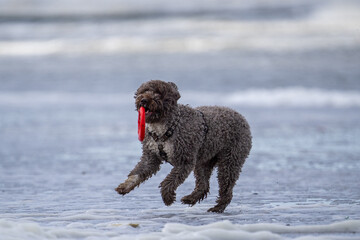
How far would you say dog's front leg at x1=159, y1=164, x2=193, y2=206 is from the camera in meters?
8.03

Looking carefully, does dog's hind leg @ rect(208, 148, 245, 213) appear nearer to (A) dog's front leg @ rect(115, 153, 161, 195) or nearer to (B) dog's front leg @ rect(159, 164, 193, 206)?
(B) dog's front leg @ rect(159, 164, 193, 206)

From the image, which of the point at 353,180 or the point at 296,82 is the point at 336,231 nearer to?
the point at 353,180

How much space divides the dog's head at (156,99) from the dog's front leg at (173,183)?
60cm

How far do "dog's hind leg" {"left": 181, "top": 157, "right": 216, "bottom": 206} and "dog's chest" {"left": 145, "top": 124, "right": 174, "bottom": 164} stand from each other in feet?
2.30

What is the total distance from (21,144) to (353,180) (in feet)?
25.2

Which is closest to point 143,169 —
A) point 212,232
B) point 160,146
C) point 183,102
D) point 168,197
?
point 160,146

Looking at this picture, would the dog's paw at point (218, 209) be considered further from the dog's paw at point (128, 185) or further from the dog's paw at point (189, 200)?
the dog's paw at point (128, 185)

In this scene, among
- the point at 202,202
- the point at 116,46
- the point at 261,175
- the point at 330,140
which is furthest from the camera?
the point at 116,46

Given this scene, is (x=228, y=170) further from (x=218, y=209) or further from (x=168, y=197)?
(x=168, y=197)

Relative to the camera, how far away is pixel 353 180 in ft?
35.1

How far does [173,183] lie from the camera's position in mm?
8055

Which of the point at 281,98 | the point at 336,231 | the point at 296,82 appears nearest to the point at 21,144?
the point at 336,231

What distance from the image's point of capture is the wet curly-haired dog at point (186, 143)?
26.1 feet

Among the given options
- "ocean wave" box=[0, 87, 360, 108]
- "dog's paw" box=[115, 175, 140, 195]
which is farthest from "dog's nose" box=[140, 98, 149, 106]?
"ocean wave" box=[0, 87, 360, 108]
